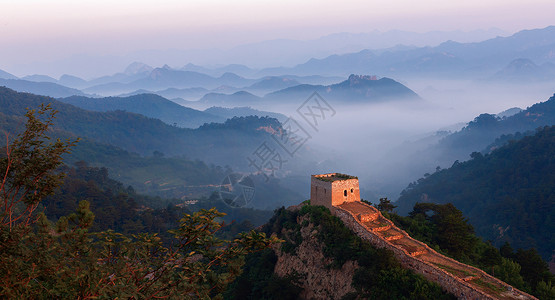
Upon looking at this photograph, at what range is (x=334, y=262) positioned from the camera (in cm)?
2038

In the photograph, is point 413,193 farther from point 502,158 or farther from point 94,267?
point 94,267

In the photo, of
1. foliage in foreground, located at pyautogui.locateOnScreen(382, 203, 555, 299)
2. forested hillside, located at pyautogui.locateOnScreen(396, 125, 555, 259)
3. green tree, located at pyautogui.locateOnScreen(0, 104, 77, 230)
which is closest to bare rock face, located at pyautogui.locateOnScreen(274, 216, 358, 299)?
foliage in foreground, located at pyautogui.locateOnScreen(382, 203, 555, 299)

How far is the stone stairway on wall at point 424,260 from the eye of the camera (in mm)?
15273

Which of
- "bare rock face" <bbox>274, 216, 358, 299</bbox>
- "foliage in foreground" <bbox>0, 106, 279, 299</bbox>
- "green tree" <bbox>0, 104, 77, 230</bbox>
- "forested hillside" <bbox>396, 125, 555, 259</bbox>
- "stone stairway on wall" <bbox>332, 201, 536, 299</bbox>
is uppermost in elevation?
"green tree" <bbox>0, 104, 77, 230</bbox>

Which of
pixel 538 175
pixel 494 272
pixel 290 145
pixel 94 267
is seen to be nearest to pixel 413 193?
pixel 538 175

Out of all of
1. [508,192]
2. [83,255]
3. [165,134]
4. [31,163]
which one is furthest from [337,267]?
[165,134]

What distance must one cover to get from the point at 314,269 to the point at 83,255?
15.1 metres

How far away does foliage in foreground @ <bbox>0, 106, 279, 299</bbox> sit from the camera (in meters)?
6.94

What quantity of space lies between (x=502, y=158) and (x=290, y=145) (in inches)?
4191

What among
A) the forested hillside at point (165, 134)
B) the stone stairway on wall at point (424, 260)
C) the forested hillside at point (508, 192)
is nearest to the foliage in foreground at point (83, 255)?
the stone stairway on wall at point (424, 260)

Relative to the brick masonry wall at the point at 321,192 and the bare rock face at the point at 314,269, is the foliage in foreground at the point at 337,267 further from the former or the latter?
the brick masonry wall at the point at 321,192

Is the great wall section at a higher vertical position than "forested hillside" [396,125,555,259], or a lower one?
higher

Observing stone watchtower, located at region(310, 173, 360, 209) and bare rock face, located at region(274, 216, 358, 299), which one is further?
stone watchtower, located at region(310, 173, 360, 209)

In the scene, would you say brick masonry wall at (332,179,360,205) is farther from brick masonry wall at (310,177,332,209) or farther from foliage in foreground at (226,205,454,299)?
foliage in foreground at (226,205,454,299)
